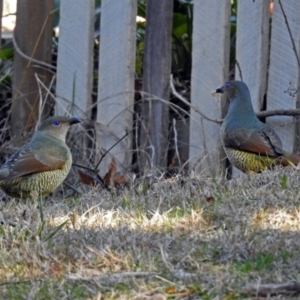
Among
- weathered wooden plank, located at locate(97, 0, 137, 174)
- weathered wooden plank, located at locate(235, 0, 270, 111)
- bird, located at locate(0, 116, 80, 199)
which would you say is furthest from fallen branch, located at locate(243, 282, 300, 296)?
weathered wooden plank, located at locate(97, 0, 137, 174)

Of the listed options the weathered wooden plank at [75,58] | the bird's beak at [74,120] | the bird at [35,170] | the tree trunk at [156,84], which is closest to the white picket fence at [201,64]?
the weathered wooden plank at [75,58]

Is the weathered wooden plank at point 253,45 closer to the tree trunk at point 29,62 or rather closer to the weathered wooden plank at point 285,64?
the weathered wooden plank at point 285,64

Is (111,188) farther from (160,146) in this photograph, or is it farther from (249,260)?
(249,260)

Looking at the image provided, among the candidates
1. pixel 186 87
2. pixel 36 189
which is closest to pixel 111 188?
pixel 36 189

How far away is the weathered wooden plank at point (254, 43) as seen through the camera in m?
6.58

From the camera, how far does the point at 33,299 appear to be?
364cm

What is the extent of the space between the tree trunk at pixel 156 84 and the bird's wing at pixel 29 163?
2.53 ft

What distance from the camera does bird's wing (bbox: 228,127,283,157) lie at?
20.9 feet

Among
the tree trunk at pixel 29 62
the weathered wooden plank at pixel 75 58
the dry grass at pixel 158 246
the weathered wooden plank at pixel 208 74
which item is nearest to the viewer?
the dry grass at pixel 158 246

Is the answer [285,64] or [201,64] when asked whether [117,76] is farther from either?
[285,64]

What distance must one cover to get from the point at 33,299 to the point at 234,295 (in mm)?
782

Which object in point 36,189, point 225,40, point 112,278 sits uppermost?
point 225,40

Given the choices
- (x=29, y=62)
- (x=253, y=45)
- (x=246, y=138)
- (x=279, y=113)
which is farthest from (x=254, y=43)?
(x=29, y=62)

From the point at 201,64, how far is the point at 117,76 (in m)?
0.67
